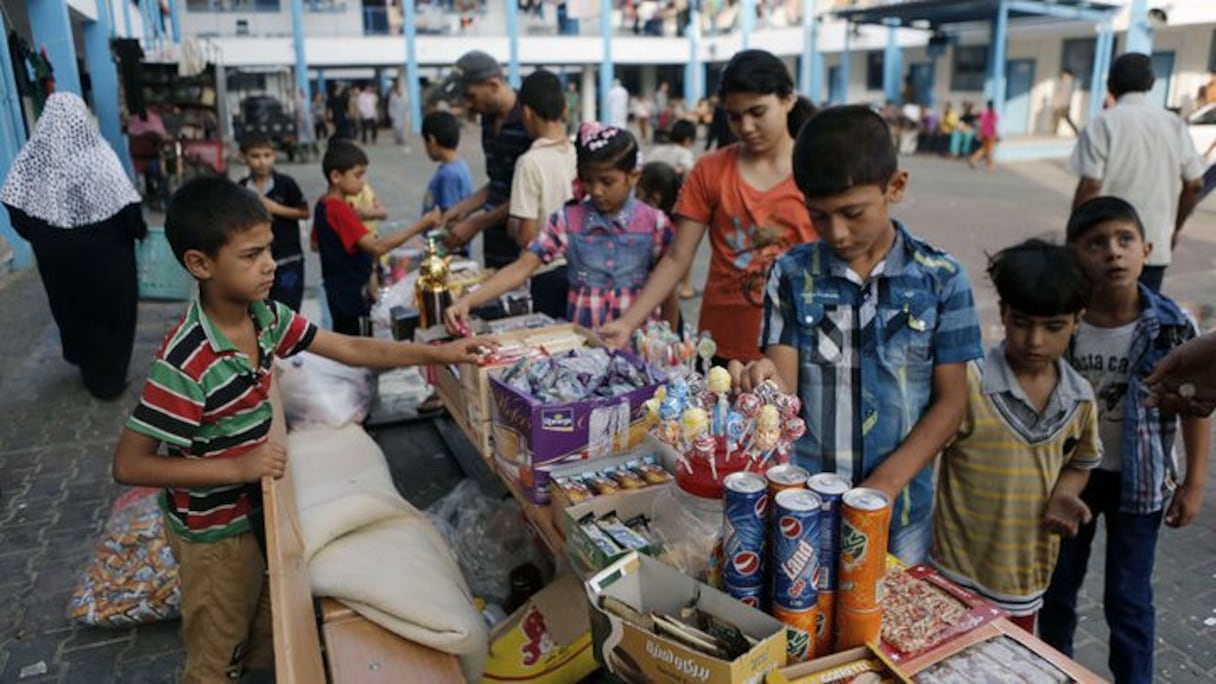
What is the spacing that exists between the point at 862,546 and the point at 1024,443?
1081 millimetres

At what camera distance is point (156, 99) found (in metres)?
13.2

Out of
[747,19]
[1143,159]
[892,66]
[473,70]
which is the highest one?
[747,19]

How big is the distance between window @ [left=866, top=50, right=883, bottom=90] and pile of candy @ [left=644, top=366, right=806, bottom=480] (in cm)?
3455

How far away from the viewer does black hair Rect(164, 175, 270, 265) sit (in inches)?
89.2

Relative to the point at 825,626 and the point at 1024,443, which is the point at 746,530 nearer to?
the point at 825,626

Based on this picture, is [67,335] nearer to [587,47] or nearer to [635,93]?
[587,47]

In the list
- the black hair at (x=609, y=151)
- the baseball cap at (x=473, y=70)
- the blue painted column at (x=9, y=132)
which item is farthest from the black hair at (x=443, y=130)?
the blue painted column at (x=9, y=132)

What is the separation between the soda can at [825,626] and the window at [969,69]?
30888mm

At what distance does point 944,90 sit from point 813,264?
3169 centimetres

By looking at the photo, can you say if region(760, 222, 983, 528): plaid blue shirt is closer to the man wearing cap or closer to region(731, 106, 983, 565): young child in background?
region(731, 106, 983, 565): young child in background

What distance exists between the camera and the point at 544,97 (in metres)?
4.25

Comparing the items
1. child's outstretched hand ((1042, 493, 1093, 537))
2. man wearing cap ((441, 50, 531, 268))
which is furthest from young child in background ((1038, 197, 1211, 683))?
man wearing cap ((441, 50, 531, 268))

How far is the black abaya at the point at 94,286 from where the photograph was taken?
557 centimetres

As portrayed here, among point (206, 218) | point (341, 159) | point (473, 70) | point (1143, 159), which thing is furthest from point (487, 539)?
point (1143, 159)
